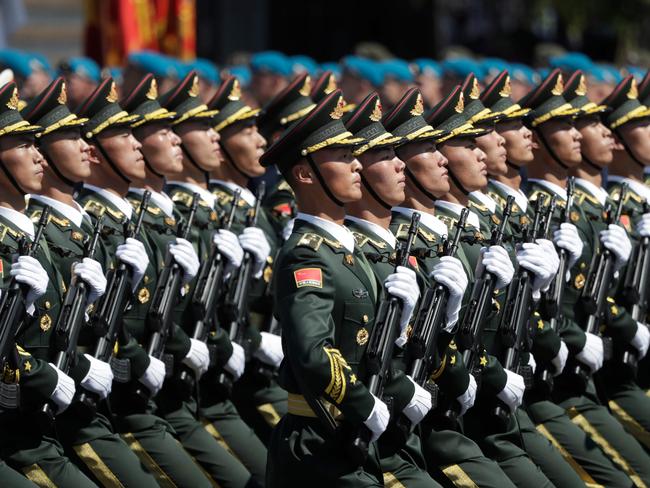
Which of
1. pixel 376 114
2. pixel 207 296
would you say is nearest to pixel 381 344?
pixel 376 114

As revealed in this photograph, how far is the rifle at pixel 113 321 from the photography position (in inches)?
312

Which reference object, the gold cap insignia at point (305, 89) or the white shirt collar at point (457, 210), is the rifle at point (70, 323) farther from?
the gold cap insignia at point (305, 89)

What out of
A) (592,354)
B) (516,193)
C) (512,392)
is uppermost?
(516,193)

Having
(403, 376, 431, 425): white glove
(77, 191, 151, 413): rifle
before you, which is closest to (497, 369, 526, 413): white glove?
(403, 376, 431, 425): white glove

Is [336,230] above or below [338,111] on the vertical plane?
below

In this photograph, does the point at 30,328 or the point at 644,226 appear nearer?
the point at 30,328

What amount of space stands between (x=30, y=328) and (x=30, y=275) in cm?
48

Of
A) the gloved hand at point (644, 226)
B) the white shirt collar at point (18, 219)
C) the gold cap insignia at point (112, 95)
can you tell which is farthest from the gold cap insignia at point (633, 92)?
the white shirt collar at point (18, 219)

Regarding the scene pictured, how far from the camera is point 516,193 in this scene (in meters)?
9.44

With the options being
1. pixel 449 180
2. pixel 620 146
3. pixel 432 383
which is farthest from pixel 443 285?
pixel 620 146

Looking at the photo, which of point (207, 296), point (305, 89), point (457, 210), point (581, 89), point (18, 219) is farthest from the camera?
point (305, 89)

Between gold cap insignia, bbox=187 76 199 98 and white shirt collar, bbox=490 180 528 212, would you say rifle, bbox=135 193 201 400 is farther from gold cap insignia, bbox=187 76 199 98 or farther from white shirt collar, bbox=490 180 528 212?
white shirt collar, bbox=490 180 528 212

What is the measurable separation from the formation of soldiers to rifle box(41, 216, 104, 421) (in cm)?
1

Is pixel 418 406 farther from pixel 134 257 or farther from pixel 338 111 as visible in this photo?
pixel 134 257
